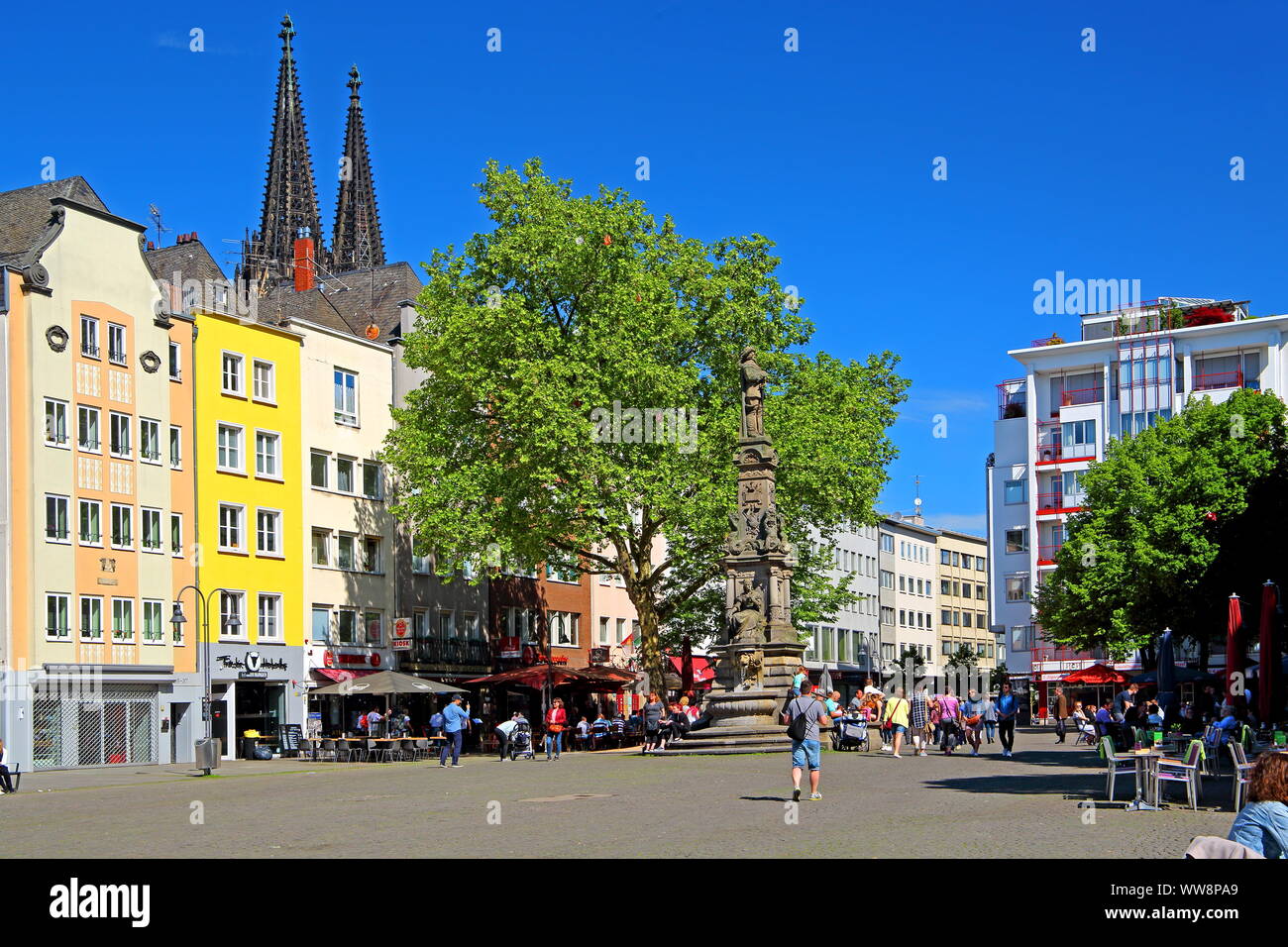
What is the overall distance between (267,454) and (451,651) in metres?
11.5

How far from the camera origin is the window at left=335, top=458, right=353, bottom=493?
6034 centimetres

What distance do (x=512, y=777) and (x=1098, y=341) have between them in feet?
227

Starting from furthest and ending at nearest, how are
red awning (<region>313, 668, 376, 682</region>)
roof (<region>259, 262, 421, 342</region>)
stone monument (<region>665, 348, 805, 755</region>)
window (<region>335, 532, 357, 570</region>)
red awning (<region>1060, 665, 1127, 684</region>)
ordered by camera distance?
red awning (<region>1060, 665, 1127, 684</region>)
roof (<region>259, 262, 421, 342</region>)
window (<region>335, 532, 357, 570</region>)
red awning (<region>313, 668, 376, 682</region>)
stone monument (<region>665, 348, 805, 755</region>)

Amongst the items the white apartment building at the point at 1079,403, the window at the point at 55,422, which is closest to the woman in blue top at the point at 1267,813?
the window at the point at 55,422

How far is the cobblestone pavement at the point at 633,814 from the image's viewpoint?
16422mm

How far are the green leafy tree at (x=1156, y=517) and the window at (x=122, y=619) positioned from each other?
36.6 metres

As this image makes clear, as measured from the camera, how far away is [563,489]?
4944 cm

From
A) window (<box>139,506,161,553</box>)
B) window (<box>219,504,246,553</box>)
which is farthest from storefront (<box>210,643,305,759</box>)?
window (<box>139,506,161,553</box>)

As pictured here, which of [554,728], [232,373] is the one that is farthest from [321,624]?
[554,728]

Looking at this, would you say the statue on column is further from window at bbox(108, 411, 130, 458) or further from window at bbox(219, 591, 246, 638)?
window at bbox(108, 411, 130, 458)

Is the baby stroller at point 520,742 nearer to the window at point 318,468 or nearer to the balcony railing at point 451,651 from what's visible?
the balcony railing at point 451,651

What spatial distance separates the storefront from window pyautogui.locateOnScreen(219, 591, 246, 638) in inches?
Answer: 16.6
